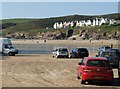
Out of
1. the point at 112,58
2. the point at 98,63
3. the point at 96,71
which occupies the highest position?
the point at 98,63

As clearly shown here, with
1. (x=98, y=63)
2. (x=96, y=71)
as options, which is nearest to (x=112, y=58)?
(x=98, y=63)

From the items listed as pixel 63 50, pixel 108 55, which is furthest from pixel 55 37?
pixel 108 55

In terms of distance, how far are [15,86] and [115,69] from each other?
11.4 metres

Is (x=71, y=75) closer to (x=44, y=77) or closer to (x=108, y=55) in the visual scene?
(x=44, y=77)

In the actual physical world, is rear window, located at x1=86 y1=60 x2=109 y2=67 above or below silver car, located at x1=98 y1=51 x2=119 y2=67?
above

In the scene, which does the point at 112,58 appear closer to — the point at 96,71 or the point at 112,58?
the point at 112,58

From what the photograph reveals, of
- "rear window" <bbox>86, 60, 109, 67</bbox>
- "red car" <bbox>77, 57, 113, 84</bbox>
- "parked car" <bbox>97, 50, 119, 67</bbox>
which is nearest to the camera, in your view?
"red car" <bbox>77, 57, 113, 84</bbox>

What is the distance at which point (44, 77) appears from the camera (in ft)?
83.0

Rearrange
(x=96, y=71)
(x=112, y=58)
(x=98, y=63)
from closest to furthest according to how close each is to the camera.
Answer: (x=96, y=71)
(x=98, y=63)
(x=112, y=58)

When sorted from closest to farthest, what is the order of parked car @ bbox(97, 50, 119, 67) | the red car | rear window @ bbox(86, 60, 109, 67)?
the red car → rear window @ bbox(86, 60, 109, 67) → parked car @ bbox(97, 50, 119, 67)

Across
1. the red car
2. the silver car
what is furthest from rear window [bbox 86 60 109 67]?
the silver car

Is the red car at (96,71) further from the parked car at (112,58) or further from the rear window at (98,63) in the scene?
the parked car at (112,58)

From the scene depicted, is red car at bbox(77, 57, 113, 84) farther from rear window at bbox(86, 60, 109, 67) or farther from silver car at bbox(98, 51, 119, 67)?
silver car at bbox(98, 51, 119, 67)

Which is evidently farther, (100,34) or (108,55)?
(100,34)
